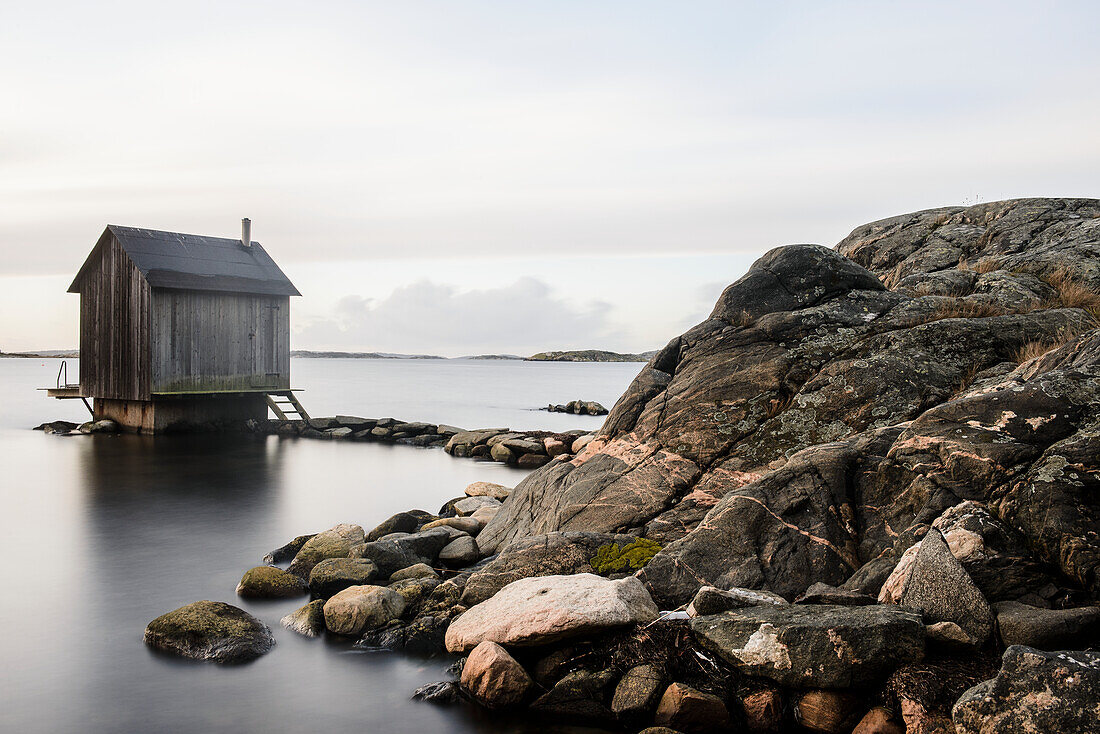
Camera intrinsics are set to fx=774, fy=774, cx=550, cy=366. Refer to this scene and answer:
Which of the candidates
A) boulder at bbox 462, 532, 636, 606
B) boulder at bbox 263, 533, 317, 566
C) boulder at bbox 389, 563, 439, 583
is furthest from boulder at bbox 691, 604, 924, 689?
boulder at bbox 263, 533, 317, 566

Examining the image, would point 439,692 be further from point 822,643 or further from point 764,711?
point 822,643

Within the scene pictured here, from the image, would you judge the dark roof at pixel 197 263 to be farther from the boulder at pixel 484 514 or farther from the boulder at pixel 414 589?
the boulder at pixel 414 589

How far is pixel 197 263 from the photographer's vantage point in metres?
32.3

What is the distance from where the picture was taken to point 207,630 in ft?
29.4

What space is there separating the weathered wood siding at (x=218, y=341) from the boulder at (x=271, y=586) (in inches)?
875

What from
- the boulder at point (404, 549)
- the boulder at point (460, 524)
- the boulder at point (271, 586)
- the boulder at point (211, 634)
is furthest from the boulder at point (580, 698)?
the boulder at point (460, 524)

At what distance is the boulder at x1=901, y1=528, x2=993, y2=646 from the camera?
613 cm

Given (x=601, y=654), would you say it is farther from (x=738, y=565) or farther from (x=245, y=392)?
(x=245, y=392)

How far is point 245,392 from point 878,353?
92.8 feet

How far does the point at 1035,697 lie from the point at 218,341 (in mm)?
32087

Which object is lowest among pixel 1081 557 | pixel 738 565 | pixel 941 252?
pixel 738 565

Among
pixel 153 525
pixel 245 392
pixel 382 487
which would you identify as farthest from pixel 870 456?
pixel 245 392

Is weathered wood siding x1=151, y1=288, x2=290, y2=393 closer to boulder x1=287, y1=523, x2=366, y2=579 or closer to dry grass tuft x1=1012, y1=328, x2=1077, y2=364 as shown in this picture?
boulder x1=287, y1=523, x2=366, y2=579

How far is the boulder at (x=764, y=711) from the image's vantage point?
6.21m
